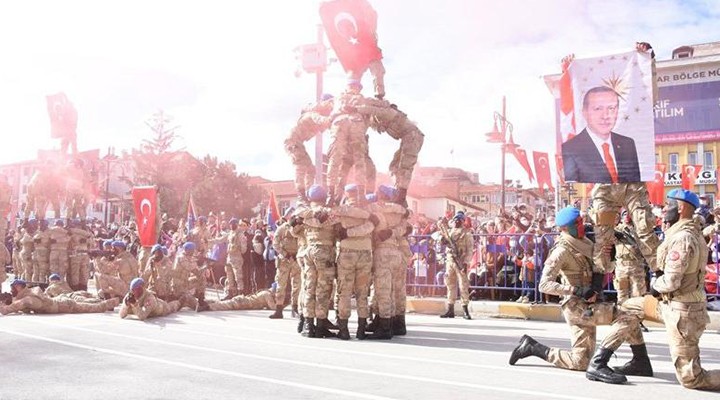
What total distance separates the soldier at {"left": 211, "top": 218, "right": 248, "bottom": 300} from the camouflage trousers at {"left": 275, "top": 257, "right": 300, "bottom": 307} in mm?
3676

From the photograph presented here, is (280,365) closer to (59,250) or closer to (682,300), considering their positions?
(682,300)

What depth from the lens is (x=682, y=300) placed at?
598cm

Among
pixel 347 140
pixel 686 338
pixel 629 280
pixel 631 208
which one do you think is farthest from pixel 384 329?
pixel 686 338

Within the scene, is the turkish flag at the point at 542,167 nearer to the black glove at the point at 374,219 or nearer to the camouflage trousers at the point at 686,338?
the black glove at the point at 374,219

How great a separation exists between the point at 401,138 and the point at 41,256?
1071 cm

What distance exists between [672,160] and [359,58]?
4584cm

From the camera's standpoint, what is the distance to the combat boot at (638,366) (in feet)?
21.2

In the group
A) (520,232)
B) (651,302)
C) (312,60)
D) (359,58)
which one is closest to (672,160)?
(312,60)

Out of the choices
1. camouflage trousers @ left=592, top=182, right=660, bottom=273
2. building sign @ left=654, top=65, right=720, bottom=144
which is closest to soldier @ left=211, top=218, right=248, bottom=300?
camouflage trousers @ left=592, top=182, right=660, bottom=273

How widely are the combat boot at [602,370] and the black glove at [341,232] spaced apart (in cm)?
396

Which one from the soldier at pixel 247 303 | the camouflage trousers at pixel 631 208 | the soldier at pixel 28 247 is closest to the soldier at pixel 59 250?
the soldier at pixel 28 247

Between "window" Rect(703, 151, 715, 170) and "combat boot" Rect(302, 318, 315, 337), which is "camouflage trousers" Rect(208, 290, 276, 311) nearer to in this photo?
"combat boot" Rect(302, 318, 315, 337)

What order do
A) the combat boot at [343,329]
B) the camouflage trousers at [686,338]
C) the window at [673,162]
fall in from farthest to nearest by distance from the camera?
the window at [673,162], the combat boot at [343,329], the camouflage trousers at [686,338]

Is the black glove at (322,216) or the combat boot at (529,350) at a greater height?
the black glove at (322,216)
